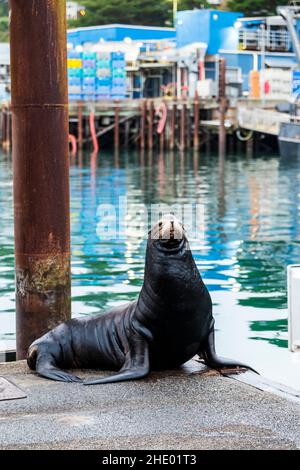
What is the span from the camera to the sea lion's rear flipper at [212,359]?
275 inches

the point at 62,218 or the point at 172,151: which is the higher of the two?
the point at 62,218

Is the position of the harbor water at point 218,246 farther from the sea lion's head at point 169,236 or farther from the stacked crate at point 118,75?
the stacked crate at point 118,75

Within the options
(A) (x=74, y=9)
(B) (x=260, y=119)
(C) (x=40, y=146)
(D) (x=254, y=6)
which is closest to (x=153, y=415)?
(C) (x=40, y=146)

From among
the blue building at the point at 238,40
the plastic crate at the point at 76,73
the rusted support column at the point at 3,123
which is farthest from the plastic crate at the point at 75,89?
the blue building at the point at 238,40

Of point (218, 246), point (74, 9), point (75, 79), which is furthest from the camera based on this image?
point (74, 9)

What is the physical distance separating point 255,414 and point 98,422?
2.81 feet

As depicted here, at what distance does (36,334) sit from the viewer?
25.3 feet

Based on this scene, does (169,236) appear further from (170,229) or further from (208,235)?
(208,235)

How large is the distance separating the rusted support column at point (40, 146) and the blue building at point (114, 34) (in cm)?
6306

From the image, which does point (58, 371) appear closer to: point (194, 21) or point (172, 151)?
point (172, 151)

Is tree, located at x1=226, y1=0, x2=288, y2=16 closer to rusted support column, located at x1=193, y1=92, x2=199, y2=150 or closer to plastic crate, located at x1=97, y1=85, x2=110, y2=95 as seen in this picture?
plastic crate, located at x1=97, y1=85, x2=110, y2=95

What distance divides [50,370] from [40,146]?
5.31 ft

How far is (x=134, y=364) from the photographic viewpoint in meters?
6.79
